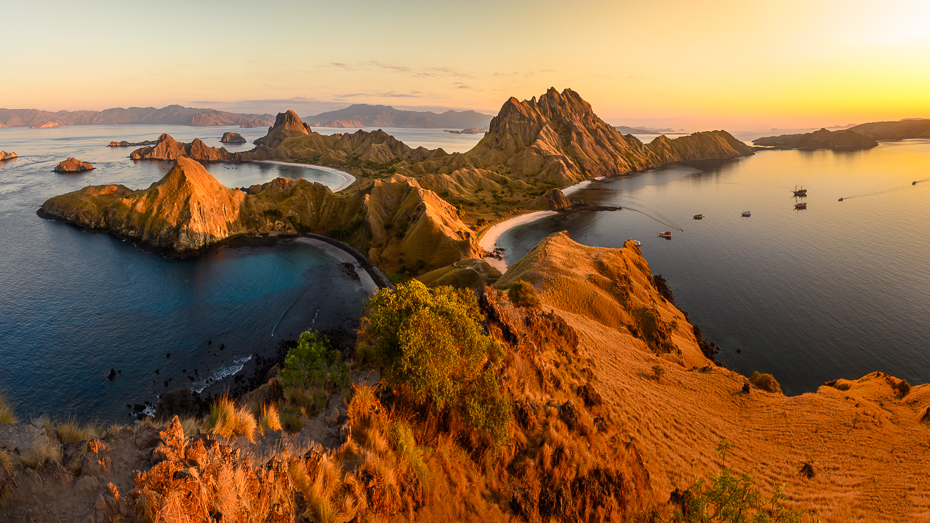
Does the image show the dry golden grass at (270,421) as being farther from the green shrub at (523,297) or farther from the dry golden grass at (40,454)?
the green shrub at (523,297)

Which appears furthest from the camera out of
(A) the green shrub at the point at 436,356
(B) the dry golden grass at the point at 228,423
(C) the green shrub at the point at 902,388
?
(C) the green shrub at the point at 902,388

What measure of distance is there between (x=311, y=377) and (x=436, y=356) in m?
8.59

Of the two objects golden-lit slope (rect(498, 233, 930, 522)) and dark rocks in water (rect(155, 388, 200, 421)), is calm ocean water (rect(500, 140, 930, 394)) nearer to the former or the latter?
golden-lit slope (rect(498, 233, 930, 522))

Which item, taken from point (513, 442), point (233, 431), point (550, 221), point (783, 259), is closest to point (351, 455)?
point (233, 431)

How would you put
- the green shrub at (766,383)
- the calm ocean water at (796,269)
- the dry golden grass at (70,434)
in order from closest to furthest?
the dry golden grass at (70,434) → the green shrub at (766,383) → the calm ocean water at (796,269)

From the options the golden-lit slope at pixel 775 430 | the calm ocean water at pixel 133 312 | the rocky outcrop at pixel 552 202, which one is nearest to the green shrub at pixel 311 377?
the golden-lit slope at pixel 775 430

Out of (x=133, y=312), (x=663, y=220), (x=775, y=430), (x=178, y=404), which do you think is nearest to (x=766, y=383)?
(x=775, y=430)

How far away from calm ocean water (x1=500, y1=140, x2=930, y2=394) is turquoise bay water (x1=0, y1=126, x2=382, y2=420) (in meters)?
56.6

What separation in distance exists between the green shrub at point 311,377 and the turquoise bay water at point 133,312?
122ft

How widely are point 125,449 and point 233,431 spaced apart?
369 cm

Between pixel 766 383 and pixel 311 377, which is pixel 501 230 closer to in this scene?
pixel 766 383

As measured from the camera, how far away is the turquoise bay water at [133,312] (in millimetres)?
46281

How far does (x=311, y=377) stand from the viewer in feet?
69.5

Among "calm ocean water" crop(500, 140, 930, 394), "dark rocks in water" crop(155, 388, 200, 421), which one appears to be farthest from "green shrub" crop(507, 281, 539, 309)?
"dark rocks in water" crop(155, 388, 200, 421)
